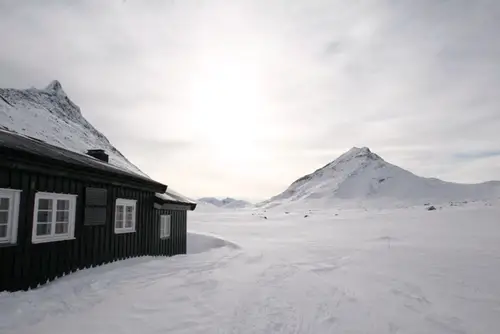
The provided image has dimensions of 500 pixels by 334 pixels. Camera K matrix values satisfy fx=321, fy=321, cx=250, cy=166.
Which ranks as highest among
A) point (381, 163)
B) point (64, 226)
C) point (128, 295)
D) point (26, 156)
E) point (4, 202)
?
point (381, 163)

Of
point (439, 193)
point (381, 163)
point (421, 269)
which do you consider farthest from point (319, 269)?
point (381, 163)

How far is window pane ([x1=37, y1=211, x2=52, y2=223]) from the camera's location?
295 inches

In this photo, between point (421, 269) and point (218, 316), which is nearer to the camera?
point (218, 316)

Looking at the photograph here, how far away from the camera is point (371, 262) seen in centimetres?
1255

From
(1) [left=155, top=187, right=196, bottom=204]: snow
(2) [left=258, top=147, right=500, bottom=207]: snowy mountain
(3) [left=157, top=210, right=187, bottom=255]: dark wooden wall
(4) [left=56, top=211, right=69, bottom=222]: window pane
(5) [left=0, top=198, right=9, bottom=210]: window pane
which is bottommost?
(3) [left=157, top=210, right=187, bottom=255]: dark wooden wall

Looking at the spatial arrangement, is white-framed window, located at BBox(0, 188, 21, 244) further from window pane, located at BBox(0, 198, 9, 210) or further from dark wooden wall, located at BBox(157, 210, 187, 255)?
dark wooden wall, located at BBox(157, 210, 187, 255)

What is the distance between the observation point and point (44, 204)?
7.57 m

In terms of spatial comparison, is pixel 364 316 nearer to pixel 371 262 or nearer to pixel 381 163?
pixel 371 262

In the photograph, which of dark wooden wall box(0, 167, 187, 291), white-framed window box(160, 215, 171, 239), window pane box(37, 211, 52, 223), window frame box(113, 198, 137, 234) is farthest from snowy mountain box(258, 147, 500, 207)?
window pane box(37, 211, 52, 223)

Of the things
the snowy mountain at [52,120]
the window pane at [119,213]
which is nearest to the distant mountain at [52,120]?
the snowy mountain at [52,120]

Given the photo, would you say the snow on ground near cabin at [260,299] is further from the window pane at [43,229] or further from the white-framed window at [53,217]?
the window pane at [43,229]

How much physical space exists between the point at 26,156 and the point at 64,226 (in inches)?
91.5

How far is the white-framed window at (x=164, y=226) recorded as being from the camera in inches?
537

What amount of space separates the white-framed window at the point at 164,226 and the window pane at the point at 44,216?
19.9 feet
